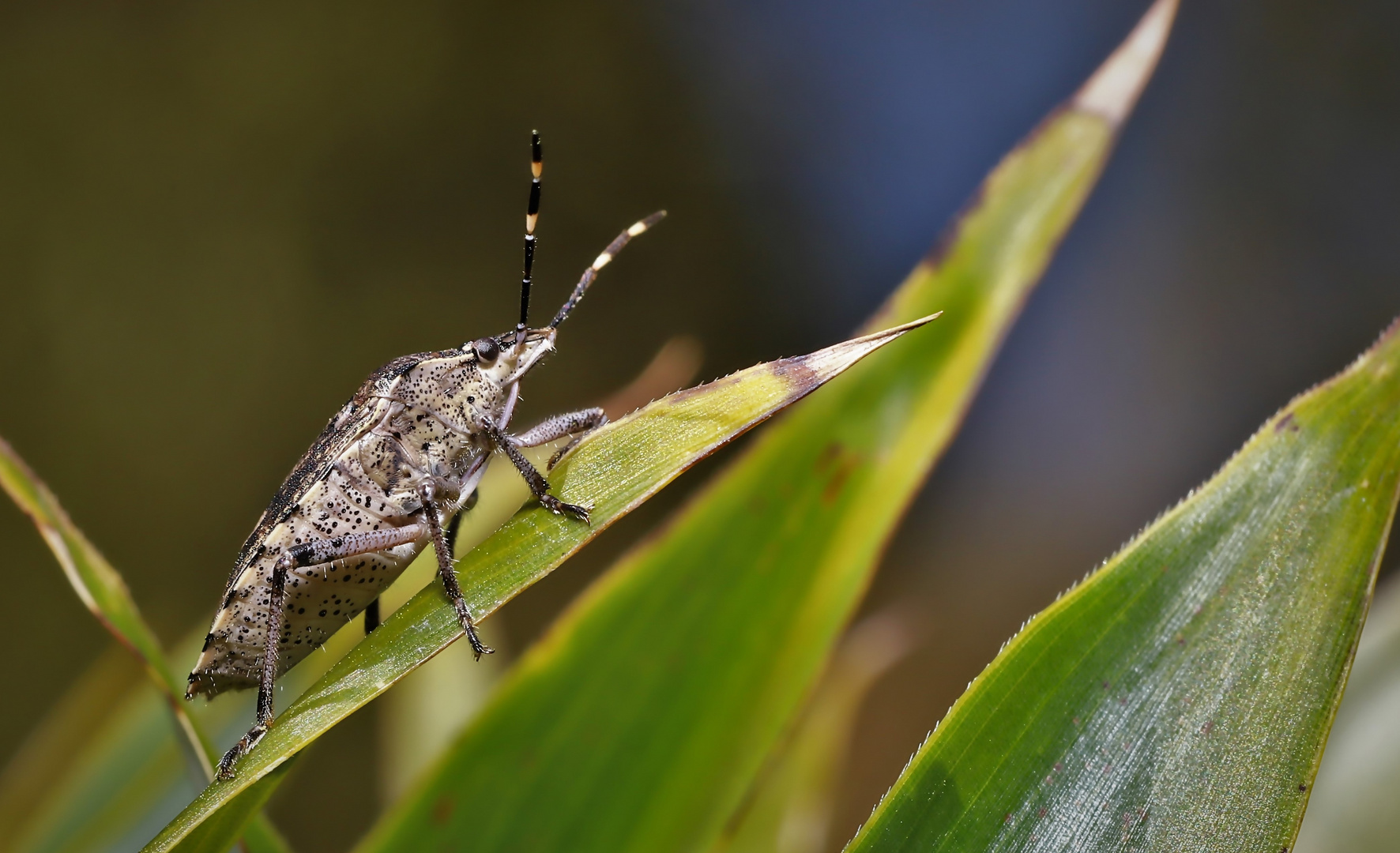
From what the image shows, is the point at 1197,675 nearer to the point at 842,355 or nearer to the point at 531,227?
the point at 842,355

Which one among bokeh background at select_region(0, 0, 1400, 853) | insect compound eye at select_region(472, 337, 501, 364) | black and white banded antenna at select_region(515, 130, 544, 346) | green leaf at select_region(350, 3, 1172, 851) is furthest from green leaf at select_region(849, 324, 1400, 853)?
bokeh background at select_region(0, 0, 1400, 853)

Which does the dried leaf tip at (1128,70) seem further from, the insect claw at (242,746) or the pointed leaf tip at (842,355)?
the insect claw at (242,746)

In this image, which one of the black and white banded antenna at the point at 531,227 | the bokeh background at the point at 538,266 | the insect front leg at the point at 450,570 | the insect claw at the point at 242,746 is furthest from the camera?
the bokeh background at the point at 538,266

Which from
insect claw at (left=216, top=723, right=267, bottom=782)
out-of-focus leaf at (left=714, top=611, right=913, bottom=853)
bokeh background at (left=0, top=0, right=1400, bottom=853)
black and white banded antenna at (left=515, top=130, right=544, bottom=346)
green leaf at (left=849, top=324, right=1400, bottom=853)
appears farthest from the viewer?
bokeh background at (left=0, top=0, right=1400, bottom=853)

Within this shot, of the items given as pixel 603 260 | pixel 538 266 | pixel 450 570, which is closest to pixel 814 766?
pixel 450 570

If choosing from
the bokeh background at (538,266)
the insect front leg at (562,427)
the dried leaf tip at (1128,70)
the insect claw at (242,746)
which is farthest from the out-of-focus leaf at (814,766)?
→ the bokeh background at (538,266)

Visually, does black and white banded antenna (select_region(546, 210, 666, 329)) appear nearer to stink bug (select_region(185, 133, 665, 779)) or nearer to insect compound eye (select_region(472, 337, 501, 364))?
stink bug (select_region(185, 133, 665, 779))
